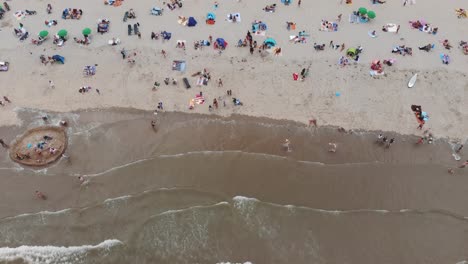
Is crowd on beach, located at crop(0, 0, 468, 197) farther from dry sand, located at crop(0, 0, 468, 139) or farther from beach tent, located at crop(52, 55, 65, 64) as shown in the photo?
dry sand, located at crop(0, 0, 468, 139)

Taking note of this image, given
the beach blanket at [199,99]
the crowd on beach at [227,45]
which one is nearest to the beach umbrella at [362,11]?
the crowd on beach at [227,45]

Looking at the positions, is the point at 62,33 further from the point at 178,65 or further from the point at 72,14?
the point at 178,65

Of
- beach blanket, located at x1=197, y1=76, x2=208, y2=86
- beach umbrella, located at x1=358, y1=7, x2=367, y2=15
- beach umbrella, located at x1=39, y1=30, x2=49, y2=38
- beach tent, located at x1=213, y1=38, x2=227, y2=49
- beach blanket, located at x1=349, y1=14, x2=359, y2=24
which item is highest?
beach umbrella, located at x1=358, y1=7, x2=367, y2=15

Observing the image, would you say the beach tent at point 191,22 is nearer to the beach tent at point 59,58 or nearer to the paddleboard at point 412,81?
the beach tent at point 59,58

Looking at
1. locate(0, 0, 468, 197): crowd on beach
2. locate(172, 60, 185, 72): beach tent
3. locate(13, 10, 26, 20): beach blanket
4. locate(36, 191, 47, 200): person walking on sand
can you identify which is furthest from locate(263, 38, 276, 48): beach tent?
locate(13, 10, 26, 20): beach blanket

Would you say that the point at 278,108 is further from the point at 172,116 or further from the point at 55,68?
the point at 55,68
